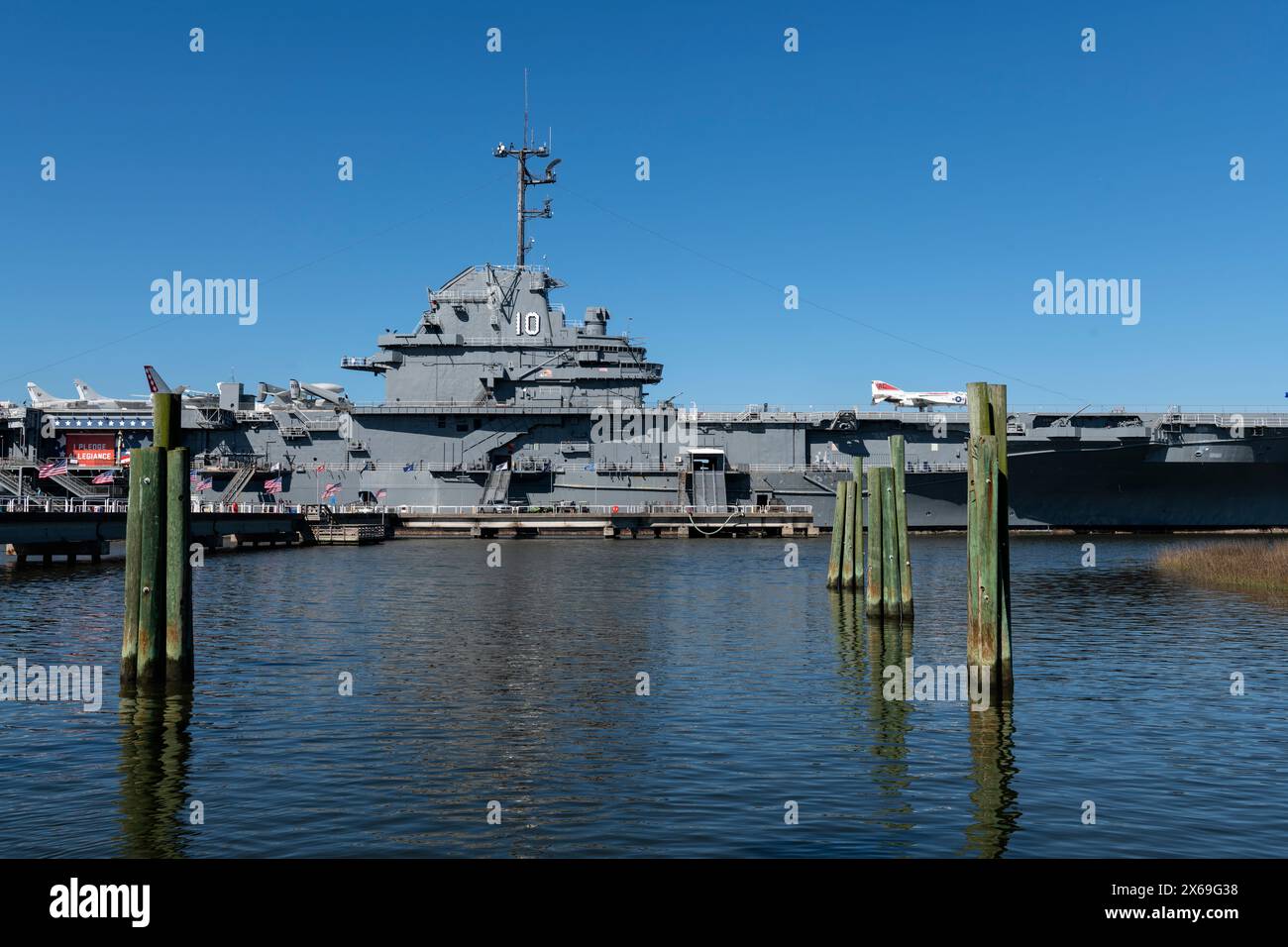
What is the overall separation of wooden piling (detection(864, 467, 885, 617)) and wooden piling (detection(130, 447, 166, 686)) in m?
15.5

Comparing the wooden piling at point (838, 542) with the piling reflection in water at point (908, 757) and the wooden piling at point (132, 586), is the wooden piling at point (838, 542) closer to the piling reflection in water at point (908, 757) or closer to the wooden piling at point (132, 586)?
the piling reflection in water at point (908, 757)

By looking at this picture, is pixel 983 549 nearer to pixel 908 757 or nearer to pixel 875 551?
pixel 908 757

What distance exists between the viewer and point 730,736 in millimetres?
13281

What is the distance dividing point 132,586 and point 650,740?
766cm

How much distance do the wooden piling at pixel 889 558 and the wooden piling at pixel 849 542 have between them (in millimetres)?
5101

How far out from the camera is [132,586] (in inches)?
587

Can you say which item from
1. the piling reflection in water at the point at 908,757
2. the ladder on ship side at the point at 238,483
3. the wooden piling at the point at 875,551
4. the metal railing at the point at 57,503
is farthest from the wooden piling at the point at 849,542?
the ladder on ship side at the point at 238,483

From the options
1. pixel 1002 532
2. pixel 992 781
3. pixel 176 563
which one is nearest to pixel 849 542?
pixel 1002 532

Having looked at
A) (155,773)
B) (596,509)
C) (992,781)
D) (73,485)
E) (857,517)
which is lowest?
(992,781)

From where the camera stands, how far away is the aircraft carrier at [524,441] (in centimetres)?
5959

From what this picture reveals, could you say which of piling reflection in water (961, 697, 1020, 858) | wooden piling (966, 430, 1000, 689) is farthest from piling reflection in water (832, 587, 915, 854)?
wooden piling (966, 430, 1000, 689)

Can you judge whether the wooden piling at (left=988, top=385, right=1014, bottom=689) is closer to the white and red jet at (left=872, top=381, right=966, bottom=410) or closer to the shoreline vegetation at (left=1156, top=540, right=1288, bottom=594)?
the shoreline vegetation at (left=1156, top=540, right=1288, bottom=594)
